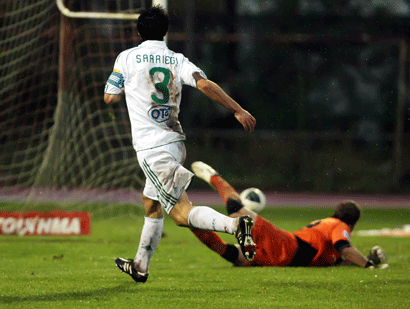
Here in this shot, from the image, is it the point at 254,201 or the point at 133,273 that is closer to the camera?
the point at 133,273

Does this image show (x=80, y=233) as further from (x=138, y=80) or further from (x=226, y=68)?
(x=226, y=68)

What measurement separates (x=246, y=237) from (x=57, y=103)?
256 inches

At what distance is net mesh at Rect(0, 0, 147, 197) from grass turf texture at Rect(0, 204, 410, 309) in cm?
161

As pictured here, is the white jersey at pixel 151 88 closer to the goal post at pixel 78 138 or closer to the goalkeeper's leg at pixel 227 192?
the goalkeeper's leg at pixel 227 192

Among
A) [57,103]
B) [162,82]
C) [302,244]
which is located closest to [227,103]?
[162,82]

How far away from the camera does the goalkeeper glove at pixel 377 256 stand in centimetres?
616

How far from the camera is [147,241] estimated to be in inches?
201

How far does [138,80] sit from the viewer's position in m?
4.82

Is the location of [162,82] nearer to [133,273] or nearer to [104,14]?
[133,273]

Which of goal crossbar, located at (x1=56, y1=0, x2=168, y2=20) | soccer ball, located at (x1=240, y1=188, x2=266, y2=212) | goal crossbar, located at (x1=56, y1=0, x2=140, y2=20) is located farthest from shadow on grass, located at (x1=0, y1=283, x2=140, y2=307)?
goal crossbar, located at (x1=56, y1=0, x2=140, y2=20)

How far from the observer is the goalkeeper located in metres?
5.90

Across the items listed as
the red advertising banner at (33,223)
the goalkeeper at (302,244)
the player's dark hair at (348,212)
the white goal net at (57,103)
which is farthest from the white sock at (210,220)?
the white goal net at (57,103)

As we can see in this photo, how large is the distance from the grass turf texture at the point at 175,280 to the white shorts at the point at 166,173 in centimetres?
63

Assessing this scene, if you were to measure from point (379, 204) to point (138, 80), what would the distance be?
37.0 ft
